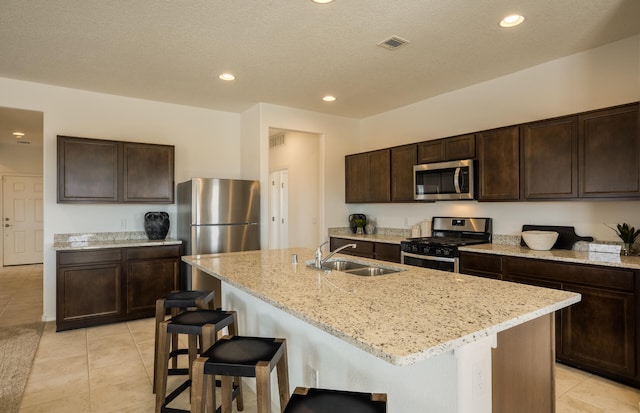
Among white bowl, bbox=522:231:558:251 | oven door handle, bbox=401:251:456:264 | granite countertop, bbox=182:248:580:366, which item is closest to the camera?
granite countertop, bbox=182:248:580:366

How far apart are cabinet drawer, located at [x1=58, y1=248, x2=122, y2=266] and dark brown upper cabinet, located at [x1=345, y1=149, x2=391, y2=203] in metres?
3.18

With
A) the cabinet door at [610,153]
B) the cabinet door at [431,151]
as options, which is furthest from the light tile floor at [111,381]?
the cabinet door at [431,151]

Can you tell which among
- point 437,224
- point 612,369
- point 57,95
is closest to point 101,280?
point 57,95

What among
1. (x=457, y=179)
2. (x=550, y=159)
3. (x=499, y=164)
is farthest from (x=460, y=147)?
(x=550, y=159)

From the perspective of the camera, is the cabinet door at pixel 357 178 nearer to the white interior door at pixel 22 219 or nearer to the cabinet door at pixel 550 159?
the cabinet door at pixel 550 159

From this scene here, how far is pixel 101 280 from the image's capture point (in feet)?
12.9

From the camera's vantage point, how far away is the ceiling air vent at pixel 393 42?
2.96 meters

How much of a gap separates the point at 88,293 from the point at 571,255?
4672 millimetres

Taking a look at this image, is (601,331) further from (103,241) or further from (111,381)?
(103,241)

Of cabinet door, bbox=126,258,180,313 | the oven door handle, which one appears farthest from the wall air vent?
the oven door handle

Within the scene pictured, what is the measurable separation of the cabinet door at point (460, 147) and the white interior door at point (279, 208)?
11.6 feet

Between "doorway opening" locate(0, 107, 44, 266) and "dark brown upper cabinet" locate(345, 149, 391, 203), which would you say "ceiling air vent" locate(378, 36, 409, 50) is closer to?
"dark brown upper cabinet" locate(345, 149, 391, 203)

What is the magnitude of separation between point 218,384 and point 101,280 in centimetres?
225

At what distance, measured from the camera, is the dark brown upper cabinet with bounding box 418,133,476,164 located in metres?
3.88
